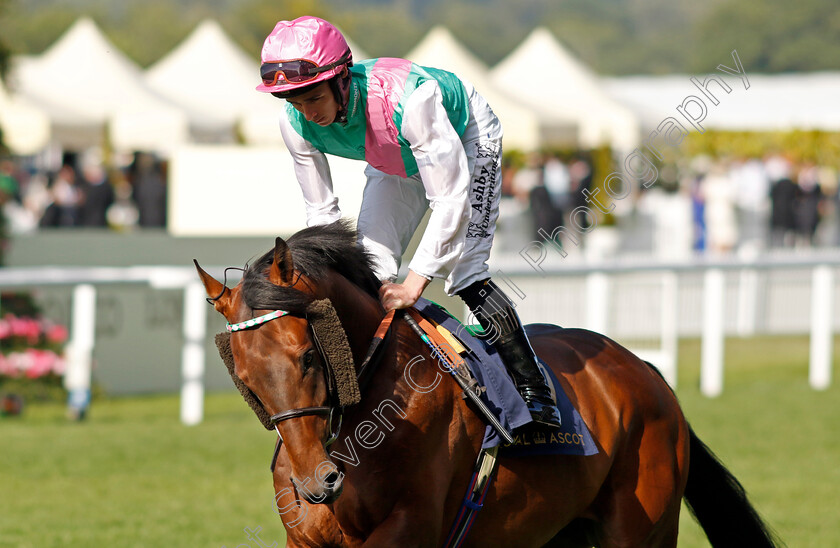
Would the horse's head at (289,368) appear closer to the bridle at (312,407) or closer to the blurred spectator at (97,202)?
the bridle at (312,407)

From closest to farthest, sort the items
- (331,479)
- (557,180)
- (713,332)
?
(331,479) < (713,332) < (557,180)

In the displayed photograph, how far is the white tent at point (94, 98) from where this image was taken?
17.4m

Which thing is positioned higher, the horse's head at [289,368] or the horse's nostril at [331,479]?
the horse's head at [289,368]

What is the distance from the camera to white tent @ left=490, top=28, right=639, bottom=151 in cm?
2294

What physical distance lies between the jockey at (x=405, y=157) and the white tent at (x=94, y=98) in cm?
1400

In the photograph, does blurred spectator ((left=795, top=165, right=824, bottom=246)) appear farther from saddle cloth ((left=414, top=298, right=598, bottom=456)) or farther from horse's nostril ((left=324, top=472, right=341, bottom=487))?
horse's nostril ((left=324, top=472, right=341, bottom=487))

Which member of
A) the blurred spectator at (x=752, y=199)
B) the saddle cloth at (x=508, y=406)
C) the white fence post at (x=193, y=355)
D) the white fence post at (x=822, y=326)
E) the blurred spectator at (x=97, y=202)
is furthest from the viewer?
the blurred spectator at (x=752, y=199)

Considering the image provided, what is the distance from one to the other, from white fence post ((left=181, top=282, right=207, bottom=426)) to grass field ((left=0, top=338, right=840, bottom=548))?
0.57ft

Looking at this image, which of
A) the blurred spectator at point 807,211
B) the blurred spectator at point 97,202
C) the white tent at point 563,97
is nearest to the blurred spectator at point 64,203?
the blurred spectator at point 97,202

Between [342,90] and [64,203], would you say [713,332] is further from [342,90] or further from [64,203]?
[64,203]

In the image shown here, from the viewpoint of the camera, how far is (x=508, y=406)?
10.9 feet

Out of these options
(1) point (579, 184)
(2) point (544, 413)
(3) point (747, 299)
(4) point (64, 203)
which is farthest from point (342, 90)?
(1) point (579, 184)

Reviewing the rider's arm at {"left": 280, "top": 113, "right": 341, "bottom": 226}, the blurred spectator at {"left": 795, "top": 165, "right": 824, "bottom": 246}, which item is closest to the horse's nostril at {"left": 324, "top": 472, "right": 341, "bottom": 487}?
the rider's arm at {"left": 280, "top": 113, "right": 341, "bottom": 226}

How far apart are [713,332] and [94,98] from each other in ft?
40.2
